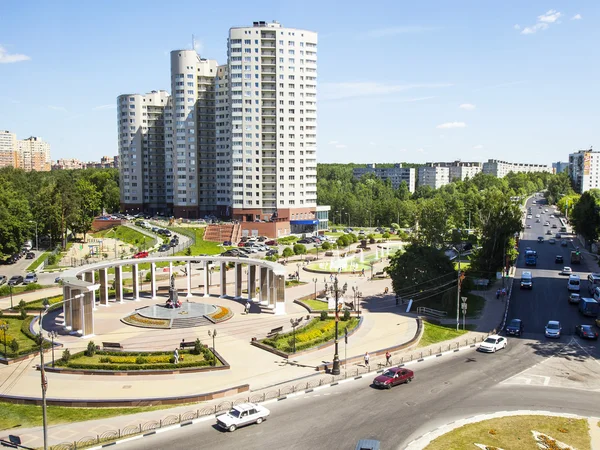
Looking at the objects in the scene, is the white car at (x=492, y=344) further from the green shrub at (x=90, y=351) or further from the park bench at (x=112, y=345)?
the green shrub at (x=90, y=351)

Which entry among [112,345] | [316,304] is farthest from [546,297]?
[112,345]

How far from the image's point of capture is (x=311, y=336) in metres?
45.2

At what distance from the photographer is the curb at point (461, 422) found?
26.6 metres

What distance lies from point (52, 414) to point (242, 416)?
11405 mm

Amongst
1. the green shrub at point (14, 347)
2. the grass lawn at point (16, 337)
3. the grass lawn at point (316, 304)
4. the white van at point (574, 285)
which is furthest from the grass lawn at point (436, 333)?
A: the green shrub at point (14, 347)

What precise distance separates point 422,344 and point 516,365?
7.83 meters

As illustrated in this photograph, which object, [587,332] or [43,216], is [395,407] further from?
[43,216]

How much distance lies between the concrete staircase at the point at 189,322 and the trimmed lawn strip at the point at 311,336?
9.44m

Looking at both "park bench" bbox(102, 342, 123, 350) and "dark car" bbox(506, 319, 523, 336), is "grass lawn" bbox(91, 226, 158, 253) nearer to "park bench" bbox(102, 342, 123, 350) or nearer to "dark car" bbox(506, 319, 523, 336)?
"park bench" bbox(102, 342, 123, 350)

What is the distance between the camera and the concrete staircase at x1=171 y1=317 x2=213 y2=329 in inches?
1987

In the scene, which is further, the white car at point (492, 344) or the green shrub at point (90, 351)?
the white car at point (492, 344)

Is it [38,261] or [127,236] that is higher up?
[127,236]

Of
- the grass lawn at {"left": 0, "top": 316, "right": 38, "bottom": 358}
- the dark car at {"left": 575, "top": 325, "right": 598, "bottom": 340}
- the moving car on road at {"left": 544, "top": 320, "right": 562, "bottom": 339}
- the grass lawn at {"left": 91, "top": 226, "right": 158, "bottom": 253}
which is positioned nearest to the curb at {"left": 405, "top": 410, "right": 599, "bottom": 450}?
the moving car on road at {"left": 544, "top": 320, "right": 562, "bottom": 339}

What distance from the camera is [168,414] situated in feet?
99.7
